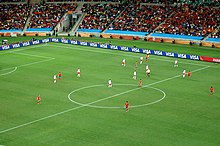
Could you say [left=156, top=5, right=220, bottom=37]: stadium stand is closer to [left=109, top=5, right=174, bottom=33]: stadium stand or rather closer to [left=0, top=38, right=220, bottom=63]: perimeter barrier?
[left=109, top=5, right=174, bottom=33]: stadium stand

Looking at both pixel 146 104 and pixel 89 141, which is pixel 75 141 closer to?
pixel 89 141

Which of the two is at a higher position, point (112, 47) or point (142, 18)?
point (142, 18)

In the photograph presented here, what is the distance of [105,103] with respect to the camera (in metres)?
57.6

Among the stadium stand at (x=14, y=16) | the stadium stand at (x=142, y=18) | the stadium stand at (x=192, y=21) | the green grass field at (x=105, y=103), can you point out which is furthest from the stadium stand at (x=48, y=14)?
the green grass field at (x=105, y=103)

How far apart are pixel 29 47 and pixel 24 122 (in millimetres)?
51701

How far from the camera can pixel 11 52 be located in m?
94.0

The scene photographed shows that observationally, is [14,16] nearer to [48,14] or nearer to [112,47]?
[48,14]

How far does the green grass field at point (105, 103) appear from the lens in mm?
45312

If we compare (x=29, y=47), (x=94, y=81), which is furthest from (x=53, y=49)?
(x=94, y=81)

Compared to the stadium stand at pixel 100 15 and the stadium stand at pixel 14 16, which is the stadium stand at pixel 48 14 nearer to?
the stadium stand at pixel 14 16

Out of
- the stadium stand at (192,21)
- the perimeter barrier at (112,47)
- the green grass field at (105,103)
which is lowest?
the green grass field at (105,103)

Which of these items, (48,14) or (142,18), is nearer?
(142,18)

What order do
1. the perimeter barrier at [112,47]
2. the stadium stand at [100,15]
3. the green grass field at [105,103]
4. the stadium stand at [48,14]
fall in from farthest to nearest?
the stadium stand at [48,14] < the stadium stand at [100,15] < the perimeter barrier at [112,47] < the green grass field at [105,103]

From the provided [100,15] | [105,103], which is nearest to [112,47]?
[100,15]
